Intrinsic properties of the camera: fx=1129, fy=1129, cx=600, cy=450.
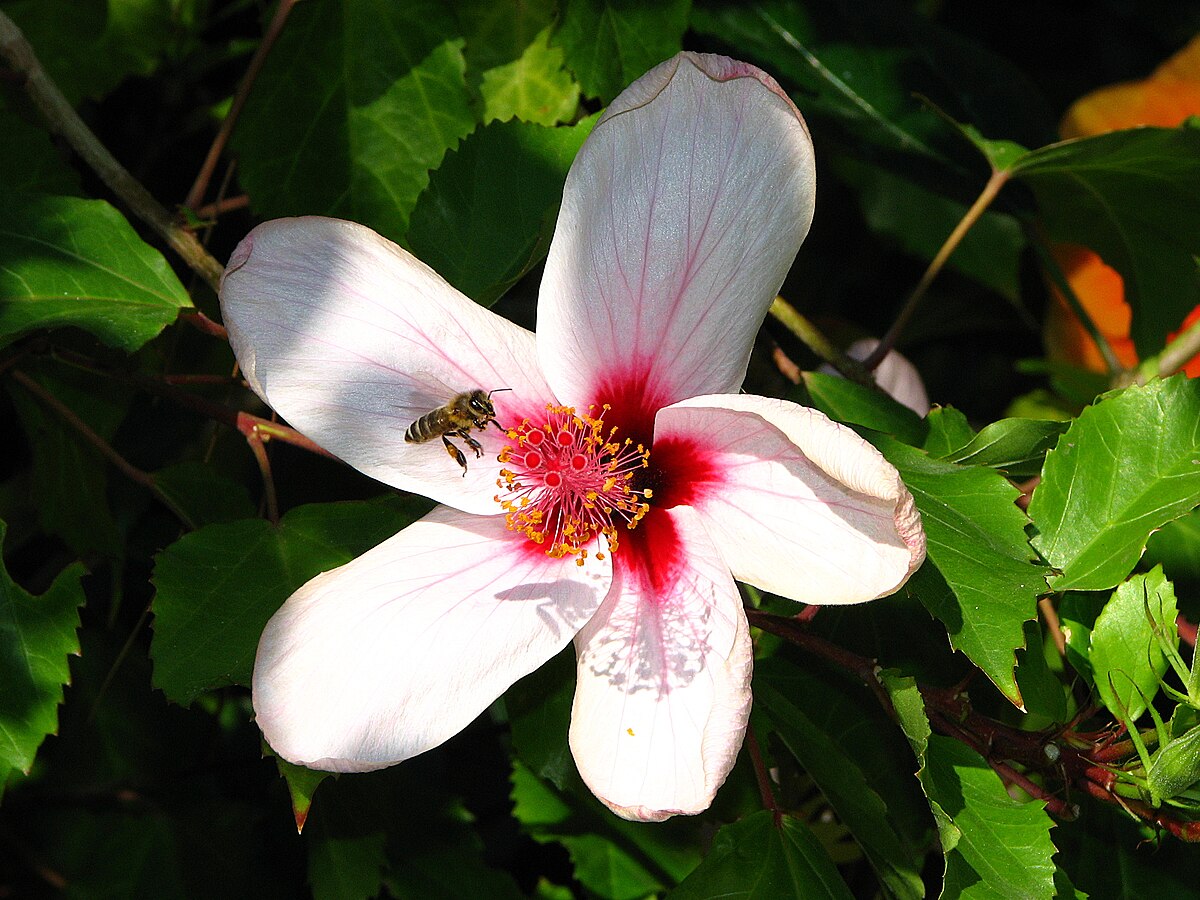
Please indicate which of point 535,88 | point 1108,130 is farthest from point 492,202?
point 1108,130

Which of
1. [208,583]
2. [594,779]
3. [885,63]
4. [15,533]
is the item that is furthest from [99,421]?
[885,63]

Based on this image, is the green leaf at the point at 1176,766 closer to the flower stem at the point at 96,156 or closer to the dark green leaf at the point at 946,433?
the dark green leaf at the point at 946,433

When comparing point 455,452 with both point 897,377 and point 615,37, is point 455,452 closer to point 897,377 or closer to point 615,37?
point 615,37

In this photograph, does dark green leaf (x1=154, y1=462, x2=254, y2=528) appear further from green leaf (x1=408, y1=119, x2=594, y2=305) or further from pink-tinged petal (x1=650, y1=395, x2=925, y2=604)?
pink-tinged petal (x1=650, y1=395, x2=925, y2=604)

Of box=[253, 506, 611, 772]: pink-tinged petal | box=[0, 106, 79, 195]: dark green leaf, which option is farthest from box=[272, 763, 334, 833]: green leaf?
box=[0, 106, 79, 195]: dark green leaf

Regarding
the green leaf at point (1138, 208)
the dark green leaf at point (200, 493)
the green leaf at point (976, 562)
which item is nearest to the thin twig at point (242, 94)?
the dark green leaf at point (200, 493)

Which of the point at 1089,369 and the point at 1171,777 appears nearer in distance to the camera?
the point at 1171,777

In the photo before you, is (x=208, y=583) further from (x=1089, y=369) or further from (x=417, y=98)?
(x=1089, y=369)
